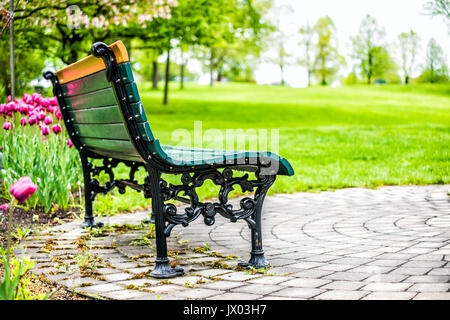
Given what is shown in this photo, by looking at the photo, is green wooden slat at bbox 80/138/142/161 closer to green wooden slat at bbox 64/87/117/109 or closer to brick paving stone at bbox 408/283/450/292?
green wooden slat at bbox 64/87/117/109

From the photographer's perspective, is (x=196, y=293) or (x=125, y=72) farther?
(x=125, y=72)

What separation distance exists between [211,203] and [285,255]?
719 millimetres

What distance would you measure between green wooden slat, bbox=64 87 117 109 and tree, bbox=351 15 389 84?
213 feet

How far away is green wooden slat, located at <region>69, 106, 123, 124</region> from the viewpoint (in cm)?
321

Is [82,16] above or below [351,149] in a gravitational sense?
above

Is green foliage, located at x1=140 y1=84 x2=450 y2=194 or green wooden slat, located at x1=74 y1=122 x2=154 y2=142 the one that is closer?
green wooden slat, located at x1=74 y1=122 x2=154 y2=142

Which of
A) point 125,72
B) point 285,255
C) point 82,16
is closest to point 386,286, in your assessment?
point 285,255

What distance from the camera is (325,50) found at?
218 ft

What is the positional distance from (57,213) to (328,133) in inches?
384

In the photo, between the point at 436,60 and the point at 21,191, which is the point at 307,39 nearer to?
the point at 436,60

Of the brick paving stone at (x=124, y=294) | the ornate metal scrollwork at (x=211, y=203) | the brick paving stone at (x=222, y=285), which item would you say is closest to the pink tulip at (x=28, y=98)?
the ornate metal scrollwork at (x=211, y=203)

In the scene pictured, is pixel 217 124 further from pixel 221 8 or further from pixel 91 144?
pixel 91 144

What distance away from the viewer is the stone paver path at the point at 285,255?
2791mm

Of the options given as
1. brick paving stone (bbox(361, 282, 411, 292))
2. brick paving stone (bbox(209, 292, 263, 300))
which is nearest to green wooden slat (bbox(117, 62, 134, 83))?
brick paving stone (bbox(209, 292, 263, 300))
